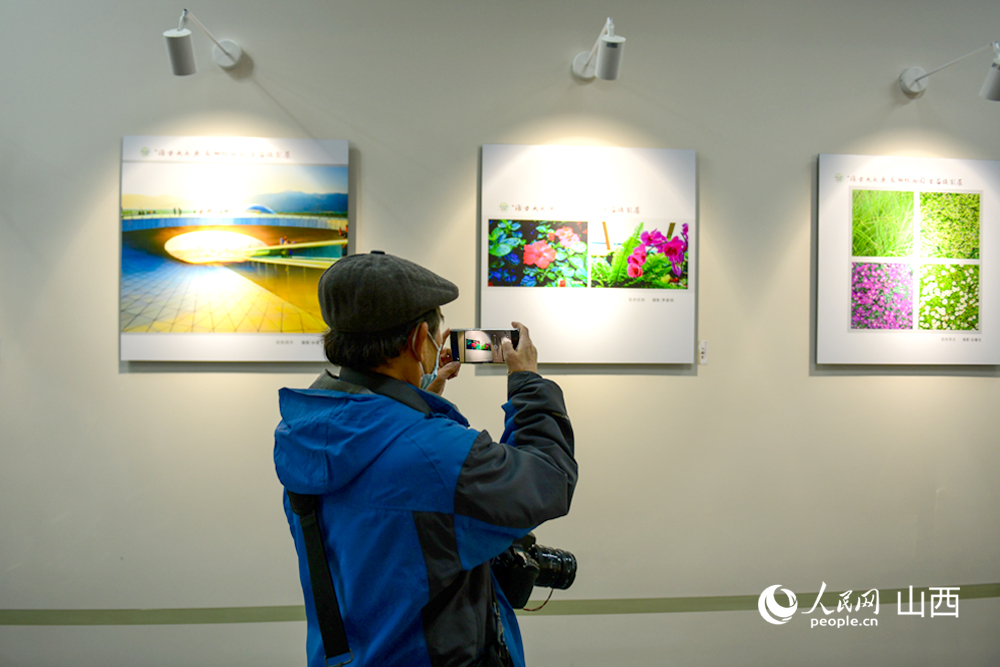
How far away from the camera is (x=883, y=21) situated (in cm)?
263

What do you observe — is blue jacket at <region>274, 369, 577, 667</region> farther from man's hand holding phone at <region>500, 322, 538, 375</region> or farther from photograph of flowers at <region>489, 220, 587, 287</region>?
photograph of flowers at <region>489, 220, 587, 287</region>

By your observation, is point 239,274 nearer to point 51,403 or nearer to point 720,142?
point 51,403

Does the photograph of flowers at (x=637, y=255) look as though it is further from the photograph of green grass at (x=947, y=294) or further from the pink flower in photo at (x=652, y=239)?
the photograph of green grass at (x=947, y=294)

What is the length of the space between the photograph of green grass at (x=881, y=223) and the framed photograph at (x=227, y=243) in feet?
8.10

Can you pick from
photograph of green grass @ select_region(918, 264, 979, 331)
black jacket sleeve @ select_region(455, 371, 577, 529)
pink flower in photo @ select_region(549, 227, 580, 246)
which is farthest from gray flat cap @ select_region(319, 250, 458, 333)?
photograph of green grass @ select_region(918, 264, 979, 331)

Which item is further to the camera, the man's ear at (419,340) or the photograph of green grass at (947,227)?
the photograph of green grass at (947,227)

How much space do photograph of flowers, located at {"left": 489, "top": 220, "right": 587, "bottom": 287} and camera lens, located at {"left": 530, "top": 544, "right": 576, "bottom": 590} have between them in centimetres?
133

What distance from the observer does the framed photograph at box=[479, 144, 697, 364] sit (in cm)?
245

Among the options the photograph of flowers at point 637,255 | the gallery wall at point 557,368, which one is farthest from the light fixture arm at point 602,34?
the photograph of flowers at point 637,255

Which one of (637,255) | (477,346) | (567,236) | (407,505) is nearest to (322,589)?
(407,505)

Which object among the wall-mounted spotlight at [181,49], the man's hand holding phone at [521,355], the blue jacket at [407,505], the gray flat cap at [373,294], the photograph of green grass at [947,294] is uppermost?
the wall-mounted spotlight at [181,49]

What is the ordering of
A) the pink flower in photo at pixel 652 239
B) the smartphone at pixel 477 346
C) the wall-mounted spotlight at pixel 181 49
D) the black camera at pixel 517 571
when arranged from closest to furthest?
1. the black camera at pixel 517 571
2. the smartphone at pixel 477 346
3. the wall-mounted spotlight at pixel 181 49
4. the pink flower in photo at pixel 652 239

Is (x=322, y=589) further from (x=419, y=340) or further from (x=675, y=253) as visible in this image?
(x=675, y=253)

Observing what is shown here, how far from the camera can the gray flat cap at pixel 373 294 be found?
3.42ft
